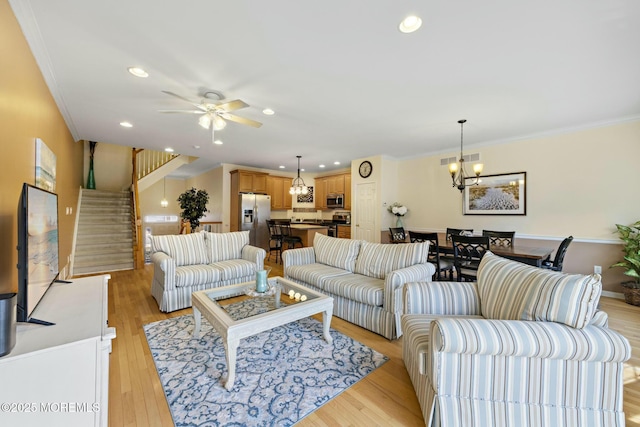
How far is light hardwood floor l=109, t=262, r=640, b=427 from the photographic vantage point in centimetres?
157

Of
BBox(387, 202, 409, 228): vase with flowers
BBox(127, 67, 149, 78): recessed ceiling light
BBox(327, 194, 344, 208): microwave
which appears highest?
BBox(127, 67, 149, 78): recessed ceiling light

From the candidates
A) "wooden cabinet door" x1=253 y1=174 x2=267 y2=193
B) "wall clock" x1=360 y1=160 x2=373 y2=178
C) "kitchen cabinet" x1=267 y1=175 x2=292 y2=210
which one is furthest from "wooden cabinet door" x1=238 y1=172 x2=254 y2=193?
"wall clock" x1=360 y1=160 x2=373 y2=178

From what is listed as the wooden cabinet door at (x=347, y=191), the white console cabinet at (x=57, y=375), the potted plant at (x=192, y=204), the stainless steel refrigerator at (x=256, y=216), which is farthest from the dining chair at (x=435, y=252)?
the potted plant at (x=192, y=204)

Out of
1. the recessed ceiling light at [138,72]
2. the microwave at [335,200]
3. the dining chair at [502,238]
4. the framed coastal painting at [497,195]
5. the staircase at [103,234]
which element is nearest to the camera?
the recessed ceiling light at [138,72]

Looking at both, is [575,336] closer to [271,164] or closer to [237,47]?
[237,47]

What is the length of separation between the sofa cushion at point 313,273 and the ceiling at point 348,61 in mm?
2139

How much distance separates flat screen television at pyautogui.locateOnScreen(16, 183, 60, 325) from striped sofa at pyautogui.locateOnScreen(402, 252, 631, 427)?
2.08m

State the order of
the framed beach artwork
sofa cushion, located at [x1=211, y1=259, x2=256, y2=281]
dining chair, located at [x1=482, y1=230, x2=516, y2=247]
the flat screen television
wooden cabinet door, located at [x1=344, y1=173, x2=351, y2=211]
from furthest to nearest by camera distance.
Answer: wooden cabinet door, located at [x1=344, y1=173, x2=351, y2=211]
dining chair, located at [x1=482, y1=230, x2=516, y2=247]
sofa cushion, located at [x1=211, y1=259, x2=256, y2=281]
the framed beach artwork
the flat screen television

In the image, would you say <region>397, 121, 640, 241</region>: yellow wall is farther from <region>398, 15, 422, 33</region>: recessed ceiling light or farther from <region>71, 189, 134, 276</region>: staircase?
<region>71, 189, 134, 276</region>: staircase

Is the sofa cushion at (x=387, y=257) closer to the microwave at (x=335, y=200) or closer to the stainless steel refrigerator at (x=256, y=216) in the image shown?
the microwave at (x=335, y=200)

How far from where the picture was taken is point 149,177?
712 centimetres

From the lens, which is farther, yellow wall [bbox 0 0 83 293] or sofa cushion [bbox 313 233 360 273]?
sofa cushion [bbox 313 233 360 273]

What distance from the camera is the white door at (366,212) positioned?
6.09 m

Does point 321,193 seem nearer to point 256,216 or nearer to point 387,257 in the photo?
point 256,216
